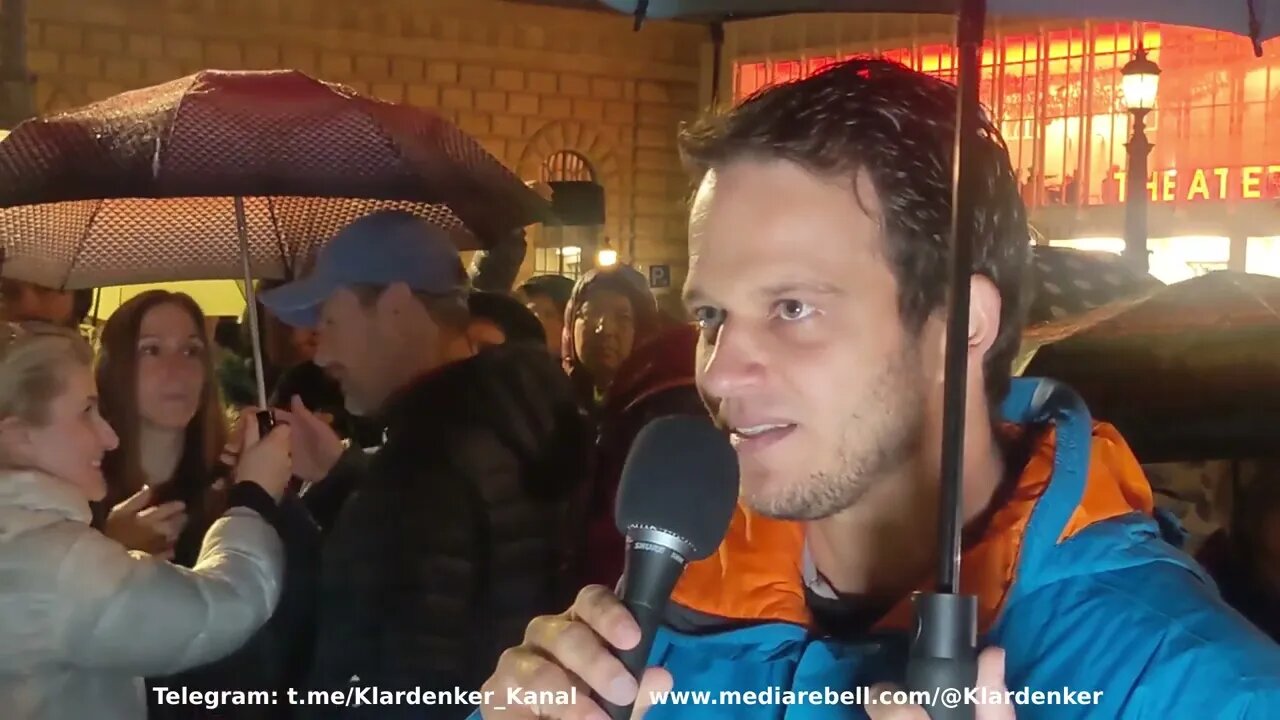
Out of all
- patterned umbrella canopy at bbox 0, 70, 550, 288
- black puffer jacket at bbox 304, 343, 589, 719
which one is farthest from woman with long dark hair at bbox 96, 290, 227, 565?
black puffer jacket at bbox 304, 343, 589, 719

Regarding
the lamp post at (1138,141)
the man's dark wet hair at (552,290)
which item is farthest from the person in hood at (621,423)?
the lamp post at (1138,141)

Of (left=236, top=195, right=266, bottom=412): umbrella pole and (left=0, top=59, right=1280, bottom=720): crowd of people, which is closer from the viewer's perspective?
(left=0, top=59, right=1280, bottom=720): crowd of people

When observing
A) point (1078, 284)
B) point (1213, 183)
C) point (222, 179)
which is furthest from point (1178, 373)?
point (1213, 183)

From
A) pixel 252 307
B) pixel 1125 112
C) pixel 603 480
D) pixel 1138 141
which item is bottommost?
pixel 603 480

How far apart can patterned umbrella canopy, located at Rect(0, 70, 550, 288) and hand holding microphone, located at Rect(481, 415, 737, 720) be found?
113cm

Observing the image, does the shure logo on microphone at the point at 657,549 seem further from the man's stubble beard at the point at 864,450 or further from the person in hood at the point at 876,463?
the man's stubble beard at the point at 864,450

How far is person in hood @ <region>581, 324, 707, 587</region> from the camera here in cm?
185

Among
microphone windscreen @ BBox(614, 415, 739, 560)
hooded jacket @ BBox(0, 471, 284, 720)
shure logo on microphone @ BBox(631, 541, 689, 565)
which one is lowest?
hooded jacket @ BBox(0, 471, 284, 720)

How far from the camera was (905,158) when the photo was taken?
104cm

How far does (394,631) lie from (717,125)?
863 mm

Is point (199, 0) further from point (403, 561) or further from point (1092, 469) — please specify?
point (1092, 469)

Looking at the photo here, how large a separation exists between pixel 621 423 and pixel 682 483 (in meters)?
0.94

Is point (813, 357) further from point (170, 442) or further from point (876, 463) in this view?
point (170, 442)

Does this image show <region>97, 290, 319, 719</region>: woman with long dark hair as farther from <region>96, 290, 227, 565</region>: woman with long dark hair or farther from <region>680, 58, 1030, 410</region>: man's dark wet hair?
<region>680, 58, 1030, 410</region>: man's dark wet hair
